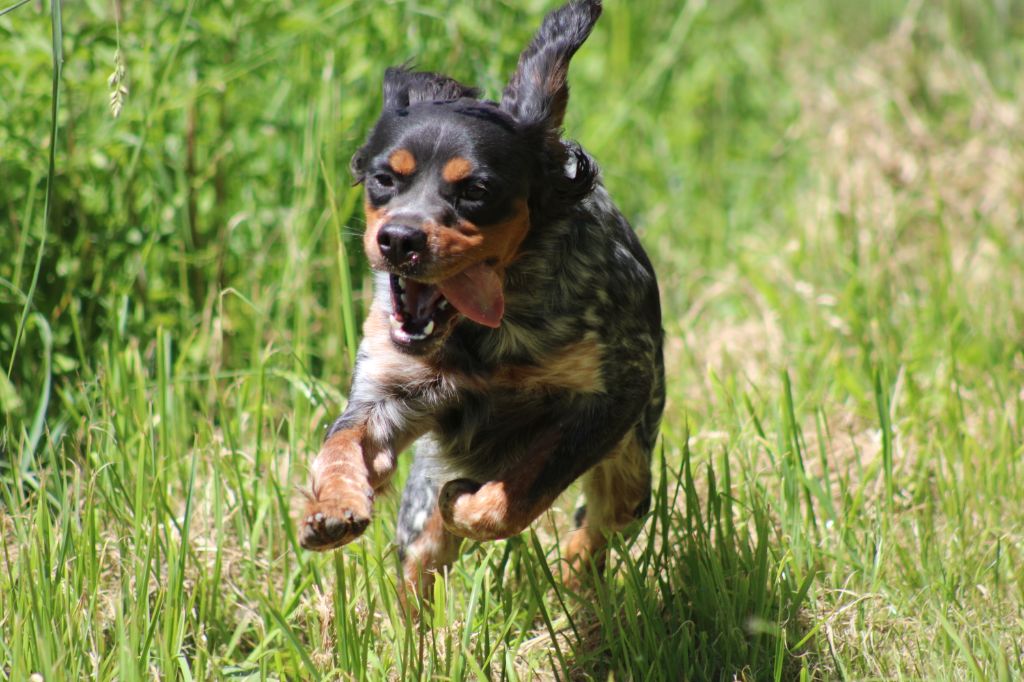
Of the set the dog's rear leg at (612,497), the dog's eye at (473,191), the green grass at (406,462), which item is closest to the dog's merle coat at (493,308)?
the dog's eye at (473,191)

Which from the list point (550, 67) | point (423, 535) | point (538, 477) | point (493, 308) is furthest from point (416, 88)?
point (423, 535)

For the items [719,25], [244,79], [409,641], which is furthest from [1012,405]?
[719,25]

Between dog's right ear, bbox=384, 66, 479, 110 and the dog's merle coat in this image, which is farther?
dog's right ear, bbox=384, 66, 479, 110

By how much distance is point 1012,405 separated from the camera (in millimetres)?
4797

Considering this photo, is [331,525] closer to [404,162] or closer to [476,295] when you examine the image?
[476,295]

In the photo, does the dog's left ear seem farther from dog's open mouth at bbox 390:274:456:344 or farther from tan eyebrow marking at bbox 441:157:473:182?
dog's open mouth at bbox 390:274:456:344

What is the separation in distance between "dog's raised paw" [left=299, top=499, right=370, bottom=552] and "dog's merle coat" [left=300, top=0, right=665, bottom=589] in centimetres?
7

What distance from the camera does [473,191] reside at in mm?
3355

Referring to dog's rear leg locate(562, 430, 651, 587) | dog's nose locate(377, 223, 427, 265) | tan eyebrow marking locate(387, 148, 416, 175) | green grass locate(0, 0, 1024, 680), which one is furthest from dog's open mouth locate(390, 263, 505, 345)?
dog's rear leg locate(562, 430, 651, 587)

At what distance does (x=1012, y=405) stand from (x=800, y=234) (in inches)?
69.3

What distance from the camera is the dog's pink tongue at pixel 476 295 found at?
3289 mm

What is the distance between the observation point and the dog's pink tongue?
3.29 meters

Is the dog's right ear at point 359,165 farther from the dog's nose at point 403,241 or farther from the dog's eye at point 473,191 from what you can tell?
the dog's nose at point 403,241

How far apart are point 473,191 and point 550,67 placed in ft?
1.57
